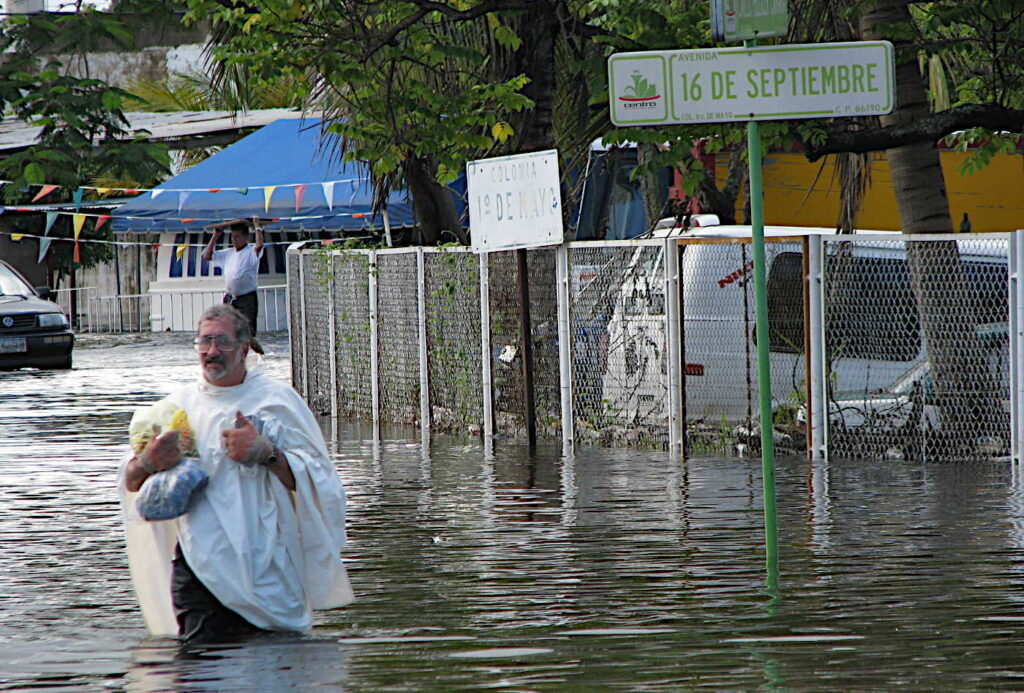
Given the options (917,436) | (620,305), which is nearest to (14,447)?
(620,305)

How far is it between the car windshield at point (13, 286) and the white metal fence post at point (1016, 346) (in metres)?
18.2

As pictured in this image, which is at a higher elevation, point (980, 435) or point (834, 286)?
point (834, 286)

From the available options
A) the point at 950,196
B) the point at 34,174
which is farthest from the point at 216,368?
the point at 950,196

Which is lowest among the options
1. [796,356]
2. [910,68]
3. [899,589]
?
[899,589]

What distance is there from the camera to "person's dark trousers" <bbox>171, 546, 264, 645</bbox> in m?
6.89

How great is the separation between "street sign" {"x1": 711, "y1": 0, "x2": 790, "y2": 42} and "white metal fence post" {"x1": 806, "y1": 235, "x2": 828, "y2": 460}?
5625 mm

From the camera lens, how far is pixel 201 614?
6891 mm

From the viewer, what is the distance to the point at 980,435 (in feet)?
43.1

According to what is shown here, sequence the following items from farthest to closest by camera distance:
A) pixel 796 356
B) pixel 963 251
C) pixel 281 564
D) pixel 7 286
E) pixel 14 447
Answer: pixel 7 286
pixel 14 447
pixel 796 356
pixel 963 251
pixel 281 564

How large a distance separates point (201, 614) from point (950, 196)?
18974 millimetres

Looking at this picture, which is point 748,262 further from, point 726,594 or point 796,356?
point 726,594

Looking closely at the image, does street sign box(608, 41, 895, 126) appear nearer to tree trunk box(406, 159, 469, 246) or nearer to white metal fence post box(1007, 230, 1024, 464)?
white metal fence post box(1007, 230, 1024, 464)

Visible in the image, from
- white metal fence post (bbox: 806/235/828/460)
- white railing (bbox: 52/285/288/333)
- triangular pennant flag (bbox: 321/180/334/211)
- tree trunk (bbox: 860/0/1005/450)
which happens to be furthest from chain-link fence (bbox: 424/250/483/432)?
white railing (bbox: 52/285/288/333)

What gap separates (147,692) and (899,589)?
349 centimetres
